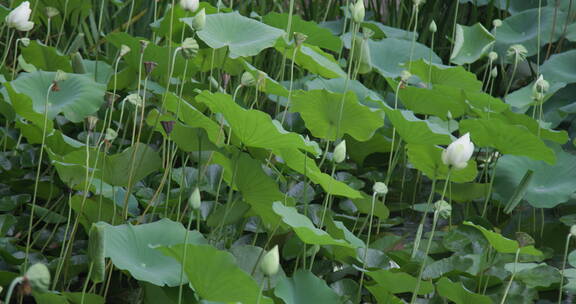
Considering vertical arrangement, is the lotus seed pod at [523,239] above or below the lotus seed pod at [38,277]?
below

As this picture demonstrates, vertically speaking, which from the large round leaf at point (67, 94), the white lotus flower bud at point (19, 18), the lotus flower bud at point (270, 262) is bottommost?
the large round leaf at point (67, 94)

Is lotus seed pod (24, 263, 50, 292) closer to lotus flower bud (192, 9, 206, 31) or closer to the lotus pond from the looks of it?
the lotus pond

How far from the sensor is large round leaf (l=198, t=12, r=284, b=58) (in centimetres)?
130

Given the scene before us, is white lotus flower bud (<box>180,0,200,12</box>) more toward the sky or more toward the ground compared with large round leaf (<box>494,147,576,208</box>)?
more toward the sky

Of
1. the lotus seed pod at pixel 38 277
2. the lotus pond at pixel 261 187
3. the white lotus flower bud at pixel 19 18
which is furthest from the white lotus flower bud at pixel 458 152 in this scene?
the white lotus flower bud at pixel 19 18

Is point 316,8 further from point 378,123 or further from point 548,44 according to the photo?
point 378,123

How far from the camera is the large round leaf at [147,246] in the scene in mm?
940

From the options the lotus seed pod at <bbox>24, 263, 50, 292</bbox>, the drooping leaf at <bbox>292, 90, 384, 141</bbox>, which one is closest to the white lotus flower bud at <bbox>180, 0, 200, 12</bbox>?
the drooping leaf at <bbox>292, 90, 384, 141</bbox>

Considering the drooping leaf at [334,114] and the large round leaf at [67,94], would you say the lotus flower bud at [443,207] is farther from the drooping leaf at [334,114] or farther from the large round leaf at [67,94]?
the large round leaf at [67,94]

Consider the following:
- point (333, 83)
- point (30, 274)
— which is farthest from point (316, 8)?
point (30, 274)

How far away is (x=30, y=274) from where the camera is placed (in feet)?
2.11

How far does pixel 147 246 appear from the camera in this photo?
3.27ft

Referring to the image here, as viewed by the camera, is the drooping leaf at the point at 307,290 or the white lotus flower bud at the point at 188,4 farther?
the white lotus flower bud at the point at 188,4

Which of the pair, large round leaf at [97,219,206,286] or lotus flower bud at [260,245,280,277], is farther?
large round leaf at [97,219,206,286]
